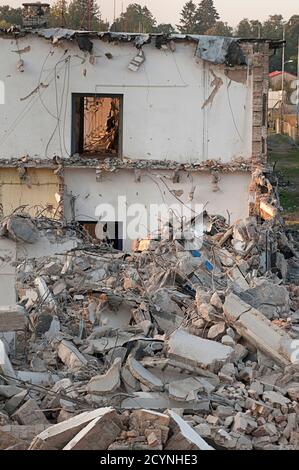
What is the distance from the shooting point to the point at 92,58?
18219 millimetres

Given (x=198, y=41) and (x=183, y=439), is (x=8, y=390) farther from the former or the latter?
(x=198, y=41)

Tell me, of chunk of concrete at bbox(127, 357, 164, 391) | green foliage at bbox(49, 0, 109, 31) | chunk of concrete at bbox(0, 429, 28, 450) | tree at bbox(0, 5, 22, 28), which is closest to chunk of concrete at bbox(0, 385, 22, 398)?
chunk of concrete at bbox(0, 429, 28, 450)

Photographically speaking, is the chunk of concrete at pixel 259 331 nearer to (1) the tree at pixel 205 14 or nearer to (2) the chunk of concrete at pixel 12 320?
(2) the chunk of concrete at pixel 12 320

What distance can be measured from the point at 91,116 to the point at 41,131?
6.40m

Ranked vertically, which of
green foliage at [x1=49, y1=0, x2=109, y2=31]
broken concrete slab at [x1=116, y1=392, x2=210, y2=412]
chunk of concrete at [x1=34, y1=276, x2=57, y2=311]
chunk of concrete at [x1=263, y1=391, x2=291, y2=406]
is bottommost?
chunk of concrete at [x1=263, y1=391, x2=291, y2=406]

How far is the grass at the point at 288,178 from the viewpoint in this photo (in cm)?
2582

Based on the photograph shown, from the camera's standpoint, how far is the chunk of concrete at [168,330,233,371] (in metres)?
7.57

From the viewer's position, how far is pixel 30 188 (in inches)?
739

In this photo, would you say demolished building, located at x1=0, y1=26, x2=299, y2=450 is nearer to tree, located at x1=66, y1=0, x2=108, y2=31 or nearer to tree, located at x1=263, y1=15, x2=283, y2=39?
tree, located at x1=66, y1=0, x2=108, y2=31

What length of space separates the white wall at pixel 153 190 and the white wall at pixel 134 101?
416mm

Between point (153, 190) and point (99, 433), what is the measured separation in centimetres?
1284

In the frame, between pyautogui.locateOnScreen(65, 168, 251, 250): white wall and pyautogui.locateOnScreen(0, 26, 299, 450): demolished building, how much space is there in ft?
0.09

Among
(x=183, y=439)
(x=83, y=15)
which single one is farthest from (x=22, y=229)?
(x=83, y=15)

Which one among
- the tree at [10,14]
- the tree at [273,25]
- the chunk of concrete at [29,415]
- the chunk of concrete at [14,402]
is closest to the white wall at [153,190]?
the chunk of concrete at [14,402]
